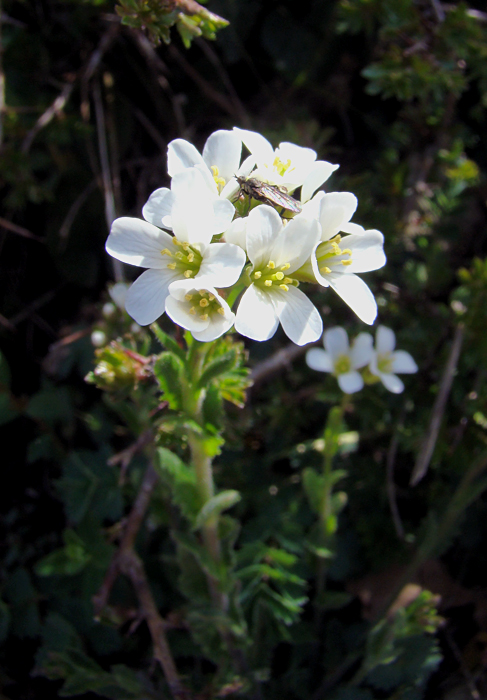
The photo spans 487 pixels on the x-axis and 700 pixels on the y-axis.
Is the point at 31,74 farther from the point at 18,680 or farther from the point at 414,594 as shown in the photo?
the point at 414,594

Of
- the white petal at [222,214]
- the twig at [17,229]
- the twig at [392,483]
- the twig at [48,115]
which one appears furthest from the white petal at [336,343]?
the twig at [48,115]

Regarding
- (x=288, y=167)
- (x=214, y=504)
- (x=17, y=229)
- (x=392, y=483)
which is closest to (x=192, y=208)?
(x=288, y=167)

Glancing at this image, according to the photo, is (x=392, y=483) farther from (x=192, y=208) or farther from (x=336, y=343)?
(x=192, y=208)

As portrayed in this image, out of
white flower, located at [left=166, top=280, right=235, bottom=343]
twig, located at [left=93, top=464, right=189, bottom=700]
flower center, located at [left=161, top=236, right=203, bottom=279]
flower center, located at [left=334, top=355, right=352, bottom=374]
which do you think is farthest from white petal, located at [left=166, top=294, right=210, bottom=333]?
flower center, located at [left=334, top=355, right=352, bottom=374]

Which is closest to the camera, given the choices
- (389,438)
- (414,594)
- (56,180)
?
(414,594)

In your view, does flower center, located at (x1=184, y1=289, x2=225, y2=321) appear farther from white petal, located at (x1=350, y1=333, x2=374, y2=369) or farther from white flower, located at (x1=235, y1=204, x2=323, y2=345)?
white petal, located at (x1=350, y1=333, x2=374, y2=369)

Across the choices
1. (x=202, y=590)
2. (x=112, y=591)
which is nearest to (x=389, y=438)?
(x=202, y=590)
